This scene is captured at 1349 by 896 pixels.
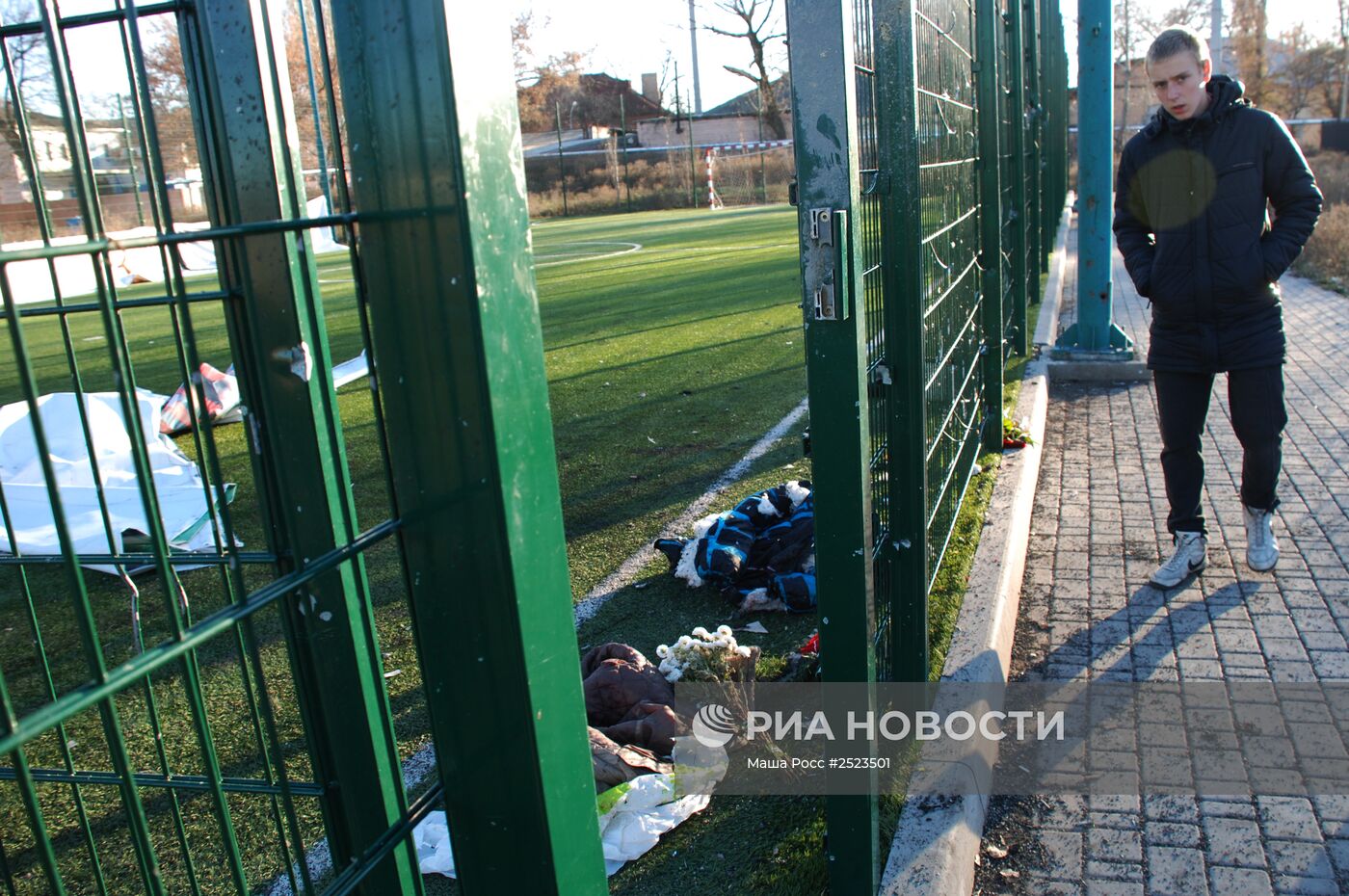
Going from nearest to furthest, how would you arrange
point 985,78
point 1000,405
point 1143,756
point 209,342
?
1. point 1143,756
2. point 985,78
3. point 1000,405
4. point 209,342

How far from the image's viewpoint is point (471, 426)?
1416mm

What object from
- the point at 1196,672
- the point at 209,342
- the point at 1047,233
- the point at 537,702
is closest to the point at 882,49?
the point at 537,702

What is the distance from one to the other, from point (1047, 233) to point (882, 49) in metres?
13.9

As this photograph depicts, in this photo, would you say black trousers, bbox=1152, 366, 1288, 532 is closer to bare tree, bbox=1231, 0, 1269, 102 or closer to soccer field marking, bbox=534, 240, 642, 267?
soccer field marking, bbox=534, 240, 642, 267

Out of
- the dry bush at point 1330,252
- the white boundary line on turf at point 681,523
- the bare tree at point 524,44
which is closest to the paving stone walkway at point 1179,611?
the white boundary line on turf at point 681,523

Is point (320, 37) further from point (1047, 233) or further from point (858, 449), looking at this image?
point (1047, 233)

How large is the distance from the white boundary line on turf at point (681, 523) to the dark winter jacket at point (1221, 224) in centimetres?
178

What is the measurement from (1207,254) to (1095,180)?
4.91 metres

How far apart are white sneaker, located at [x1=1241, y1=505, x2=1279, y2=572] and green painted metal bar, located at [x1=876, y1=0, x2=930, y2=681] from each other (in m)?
2.10

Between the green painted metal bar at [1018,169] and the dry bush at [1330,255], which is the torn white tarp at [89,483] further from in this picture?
the dry bush at [1330,255]

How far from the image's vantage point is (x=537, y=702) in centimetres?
150

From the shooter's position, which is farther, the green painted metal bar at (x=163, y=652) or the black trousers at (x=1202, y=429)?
the black trousers at (x=1202, y=429)

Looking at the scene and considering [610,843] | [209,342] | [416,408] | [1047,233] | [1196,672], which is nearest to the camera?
[416,408]

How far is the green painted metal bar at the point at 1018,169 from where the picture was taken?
8.22m
